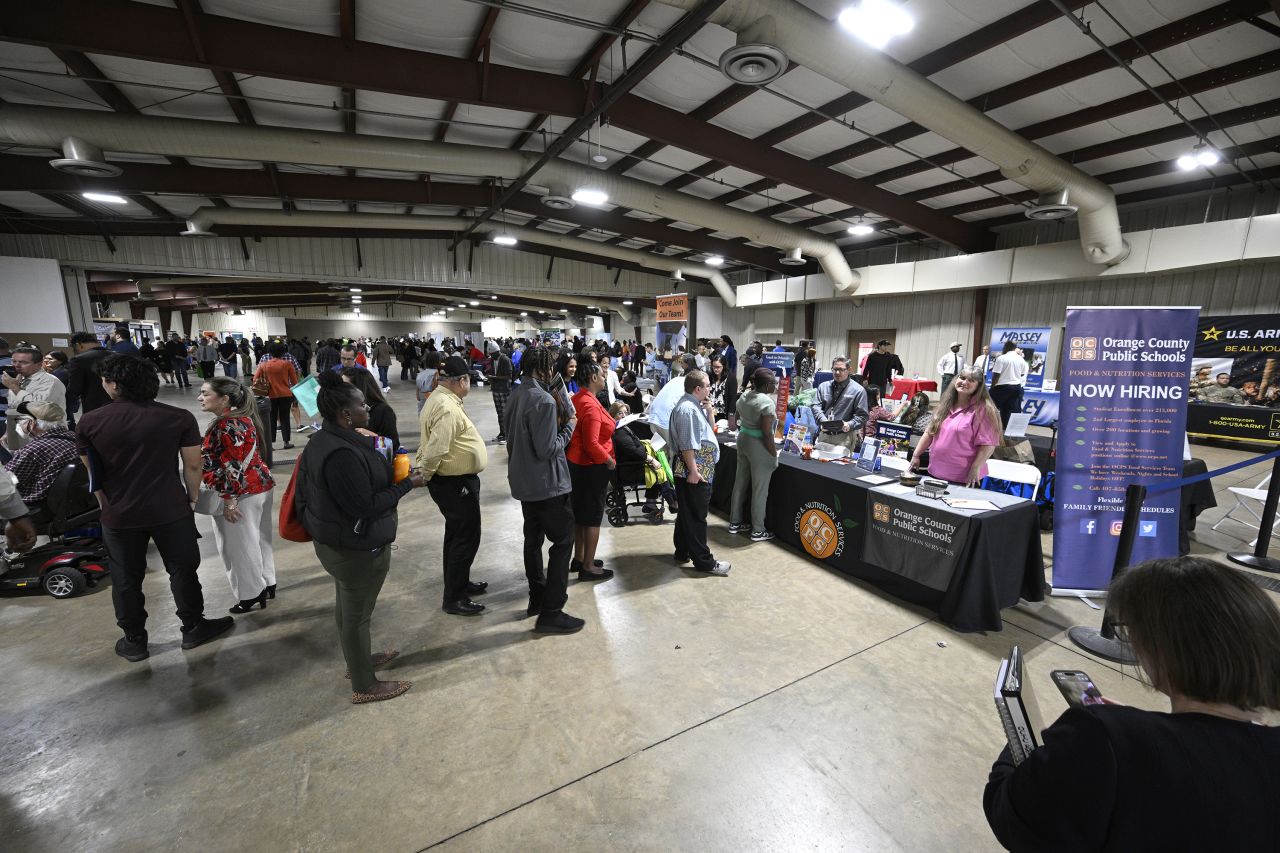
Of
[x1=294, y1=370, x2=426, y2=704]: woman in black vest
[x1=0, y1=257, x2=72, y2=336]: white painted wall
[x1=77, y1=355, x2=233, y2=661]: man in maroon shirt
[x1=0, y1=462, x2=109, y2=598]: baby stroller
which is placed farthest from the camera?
[x1=0, y1=257, x2=72, y2=336]: white painted wall

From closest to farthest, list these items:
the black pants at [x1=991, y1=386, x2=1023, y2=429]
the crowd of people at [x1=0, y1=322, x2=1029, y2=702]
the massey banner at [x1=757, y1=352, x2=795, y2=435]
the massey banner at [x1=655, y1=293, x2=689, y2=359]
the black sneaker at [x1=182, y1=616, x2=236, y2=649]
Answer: the crowd of people at [x1=0, y1=322, x2=1029, y2=702] → the black sneaker at [x1=182, y1=616, x2=236, y2=649] → the massey banner at [x1=757, y1=352, x2=795, y2=435] → the black pants at [x1=991, y1=386, x2=1023, y2=429] → the massey banner at [x1=655, y1=293, x2=689, y2=359]

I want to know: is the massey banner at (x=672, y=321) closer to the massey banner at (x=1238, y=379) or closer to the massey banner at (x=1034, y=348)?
the massey banner at (x=1034, y=348)

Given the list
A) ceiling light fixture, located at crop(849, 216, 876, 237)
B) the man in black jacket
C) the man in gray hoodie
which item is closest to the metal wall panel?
ceiling light fixture, located at crop(849, 216, 876, 237)

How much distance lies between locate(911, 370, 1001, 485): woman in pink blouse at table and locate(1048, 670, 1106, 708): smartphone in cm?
264

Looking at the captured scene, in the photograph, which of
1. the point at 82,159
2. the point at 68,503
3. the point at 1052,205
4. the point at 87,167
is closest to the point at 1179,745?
the point at 68,503

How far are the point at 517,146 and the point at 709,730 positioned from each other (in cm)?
839

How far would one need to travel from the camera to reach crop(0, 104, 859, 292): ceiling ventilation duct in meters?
5.44

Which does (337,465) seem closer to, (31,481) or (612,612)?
(612,612)

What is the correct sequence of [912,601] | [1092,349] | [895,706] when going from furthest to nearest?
[912,601]
[1092,349]
[895,706]

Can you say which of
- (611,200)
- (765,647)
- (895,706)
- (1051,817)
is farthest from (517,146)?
(1051,817)

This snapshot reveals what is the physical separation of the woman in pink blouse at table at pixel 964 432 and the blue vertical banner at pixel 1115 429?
0.40 meters

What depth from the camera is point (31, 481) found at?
11.0 feet

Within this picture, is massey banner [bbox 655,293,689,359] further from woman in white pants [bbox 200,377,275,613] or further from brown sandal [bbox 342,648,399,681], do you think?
brown sandal [bbox 342,648,399,681]

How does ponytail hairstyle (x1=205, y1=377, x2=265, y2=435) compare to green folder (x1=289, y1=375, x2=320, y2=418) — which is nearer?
ponytail hairstyle (x1=205, y1=377, x2=265, y2=435)
